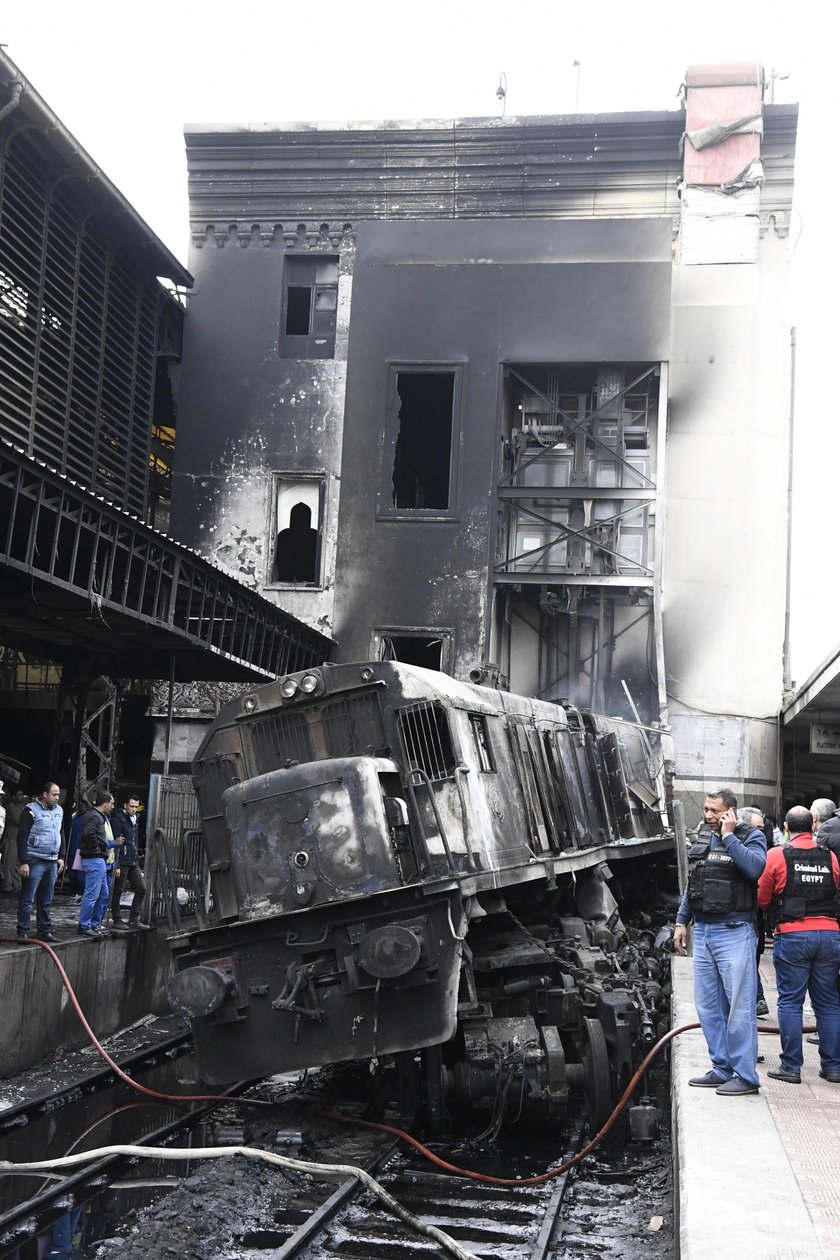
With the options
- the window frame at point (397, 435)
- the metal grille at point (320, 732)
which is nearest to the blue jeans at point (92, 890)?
the metal grille at point (320, 732)

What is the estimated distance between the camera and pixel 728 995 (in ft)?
27.2

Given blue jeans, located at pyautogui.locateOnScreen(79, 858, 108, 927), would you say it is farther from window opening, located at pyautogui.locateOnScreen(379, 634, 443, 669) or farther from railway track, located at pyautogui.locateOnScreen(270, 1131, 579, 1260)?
window opening, located at pyautogui.locateOnScreen(379, 634, 443, 669)

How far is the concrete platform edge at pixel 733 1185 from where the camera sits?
210 inches

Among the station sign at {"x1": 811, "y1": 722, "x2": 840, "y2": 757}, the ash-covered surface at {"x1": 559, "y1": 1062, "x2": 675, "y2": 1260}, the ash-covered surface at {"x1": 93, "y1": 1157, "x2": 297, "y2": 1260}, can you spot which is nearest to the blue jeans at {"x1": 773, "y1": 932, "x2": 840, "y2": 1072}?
the ash-covered surface at {"x1": 559, "y1": 1062, "x2": 675, "y2": 1260}

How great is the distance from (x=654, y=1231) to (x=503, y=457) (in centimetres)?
2242

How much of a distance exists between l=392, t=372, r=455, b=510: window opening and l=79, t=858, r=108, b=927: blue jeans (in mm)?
15948

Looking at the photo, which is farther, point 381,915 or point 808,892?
point 381,915

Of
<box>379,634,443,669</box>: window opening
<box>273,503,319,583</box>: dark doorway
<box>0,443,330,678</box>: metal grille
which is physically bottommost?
<box>0,443,330,678</box>: metal grille

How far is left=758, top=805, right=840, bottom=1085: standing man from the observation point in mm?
8859

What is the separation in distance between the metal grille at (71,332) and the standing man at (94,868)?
708 centimetres

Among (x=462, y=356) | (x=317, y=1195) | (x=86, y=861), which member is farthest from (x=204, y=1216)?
(x=462, y=356)

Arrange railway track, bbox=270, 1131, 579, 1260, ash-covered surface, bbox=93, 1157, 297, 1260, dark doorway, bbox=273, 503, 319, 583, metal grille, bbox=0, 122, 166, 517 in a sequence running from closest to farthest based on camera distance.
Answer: ash-covered surface, bbox=93, 1157, 297, 1260 < railway track, bbox=270, 1131, 579, 1260 < metal grille, bbox=0, 122, 166, 517 < dark doorway, bbox=273, 503, 319, 583

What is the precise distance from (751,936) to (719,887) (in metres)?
0.39

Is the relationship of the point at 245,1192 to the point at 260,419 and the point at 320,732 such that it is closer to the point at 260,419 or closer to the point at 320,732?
the point at 320,732
